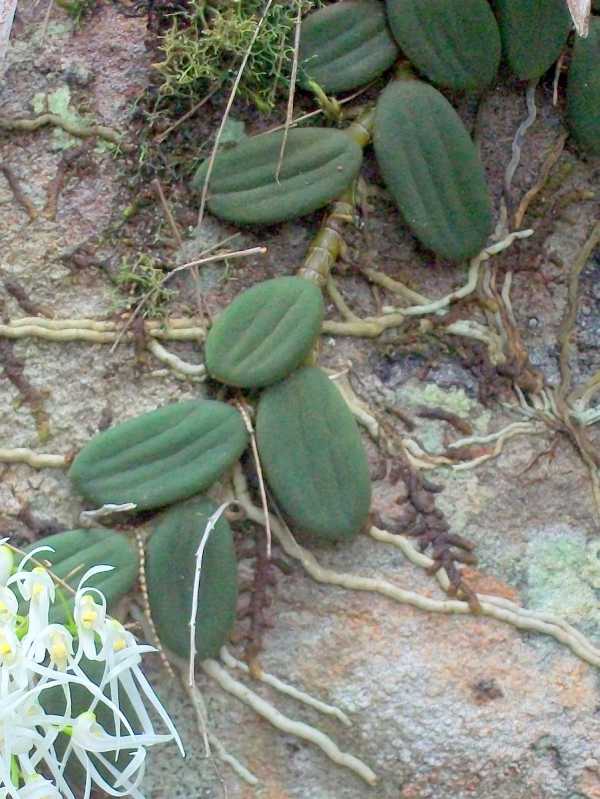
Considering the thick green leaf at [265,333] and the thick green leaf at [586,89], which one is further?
the thick green leaf at [586,89]

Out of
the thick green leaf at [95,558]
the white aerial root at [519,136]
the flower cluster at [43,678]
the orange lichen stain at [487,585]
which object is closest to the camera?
the flower cluster at [43,678]

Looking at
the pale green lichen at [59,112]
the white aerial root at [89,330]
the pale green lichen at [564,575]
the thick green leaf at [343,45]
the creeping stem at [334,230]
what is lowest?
the pale green lichen at [564,575]

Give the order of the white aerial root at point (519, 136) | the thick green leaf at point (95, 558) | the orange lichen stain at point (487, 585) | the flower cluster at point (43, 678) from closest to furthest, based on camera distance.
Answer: the flower cluster at point (43, 678)
the thick green leaf at point (95, 558)
the orange lichen stain at point (487, 585)
the white aerial root at point (519, 136)

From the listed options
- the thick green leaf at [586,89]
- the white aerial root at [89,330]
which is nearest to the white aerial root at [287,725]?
the white aerial root at [89,330]

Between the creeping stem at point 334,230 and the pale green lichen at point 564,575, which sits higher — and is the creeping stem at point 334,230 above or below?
above

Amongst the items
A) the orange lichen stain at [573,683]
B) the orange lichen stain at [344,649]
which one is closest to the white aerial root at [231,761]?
the orange lichen stain at [344,649]

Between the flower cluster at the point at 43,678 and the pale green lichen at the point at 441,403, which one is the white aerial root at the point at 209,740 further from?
the pale green lichen at the point at 441,403

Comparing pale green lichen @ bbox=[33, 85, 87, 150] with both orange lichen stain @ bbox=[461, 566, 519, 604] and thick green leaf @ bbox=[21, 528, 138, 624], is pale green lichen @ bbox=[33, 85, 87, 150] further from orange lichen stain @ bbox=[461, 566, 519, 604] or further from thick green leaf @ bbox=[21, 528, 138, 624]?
orange lichen stain @ bbox=[461, 566, 519, 604]

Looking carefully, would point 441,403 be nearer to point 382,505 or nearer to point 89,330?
point 382,505
